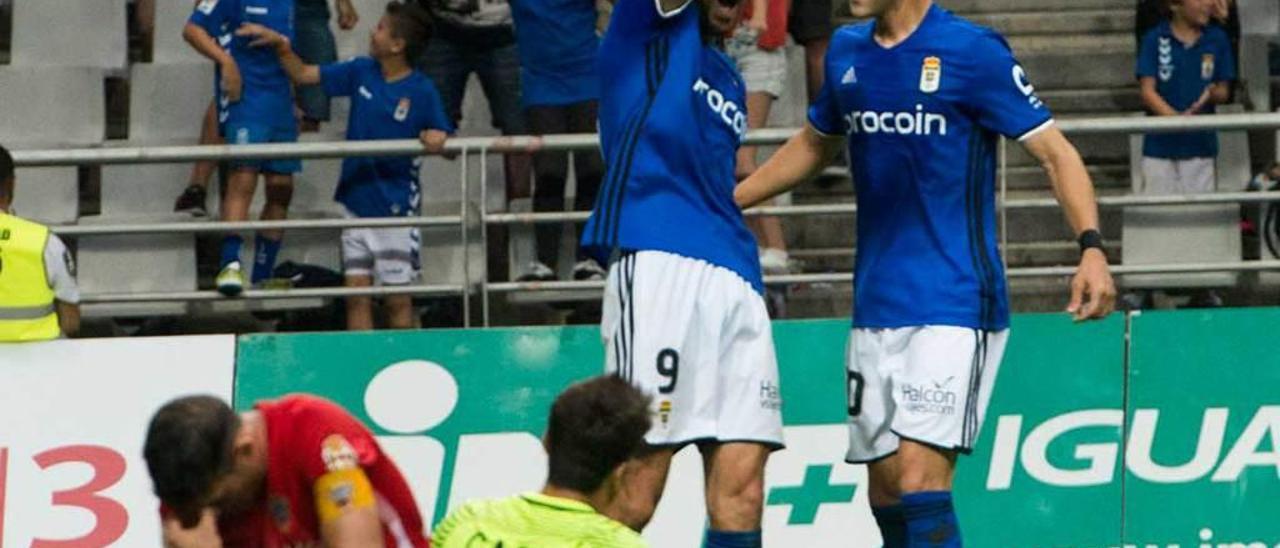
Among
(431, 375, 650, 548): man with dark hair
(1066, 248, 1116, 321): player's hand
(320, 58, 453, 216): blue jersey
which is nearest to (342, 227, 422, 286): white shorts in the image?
(320, 58, 453, 216): blue jersey

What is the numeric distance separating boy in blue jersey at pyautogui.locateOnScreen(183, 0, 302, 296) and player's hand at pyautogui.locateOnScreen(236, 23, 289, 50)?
0.05 meters

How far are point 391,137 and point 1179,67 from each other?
3.89m

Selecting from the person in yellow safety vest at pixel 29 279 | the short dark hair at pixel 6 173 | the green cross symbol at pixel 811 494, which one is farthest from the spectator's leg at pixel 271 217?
the green cross symbol at pixel 811 494

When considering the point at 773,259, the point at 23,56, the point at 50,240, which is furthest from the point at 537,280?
the point at 23,56

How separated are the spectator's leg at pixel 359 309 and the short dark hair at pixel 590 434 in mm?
5926

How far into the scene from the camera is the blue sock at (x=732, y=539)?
7512mm

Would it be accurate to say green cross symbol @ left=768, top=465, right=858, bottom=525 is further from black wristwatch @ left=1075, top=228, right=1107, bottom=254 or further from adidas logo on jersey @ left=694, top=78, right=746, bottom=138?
black wristwatch @ left=1075, top=228, right=1107, bottom=254

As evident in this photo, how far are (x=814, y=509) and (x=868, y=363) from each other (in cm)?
275

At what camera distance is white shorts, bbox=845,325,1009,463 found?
760 centimetres

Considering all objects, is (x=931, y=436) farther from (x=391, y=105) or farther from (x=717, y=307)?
(x=391, y=105)

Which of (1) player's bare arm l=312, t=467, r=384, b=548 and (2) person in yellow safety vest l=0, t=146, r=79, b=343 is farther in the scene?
(2) person in yellow safety vest l=0, t=146, r=79, b=343

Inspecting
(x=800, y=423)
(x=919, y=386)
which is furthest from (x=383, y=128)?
(x=919, y=386)

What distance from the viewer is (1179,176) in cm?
1282

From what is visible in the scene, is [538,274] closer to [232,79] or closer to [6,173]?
[232,79]
